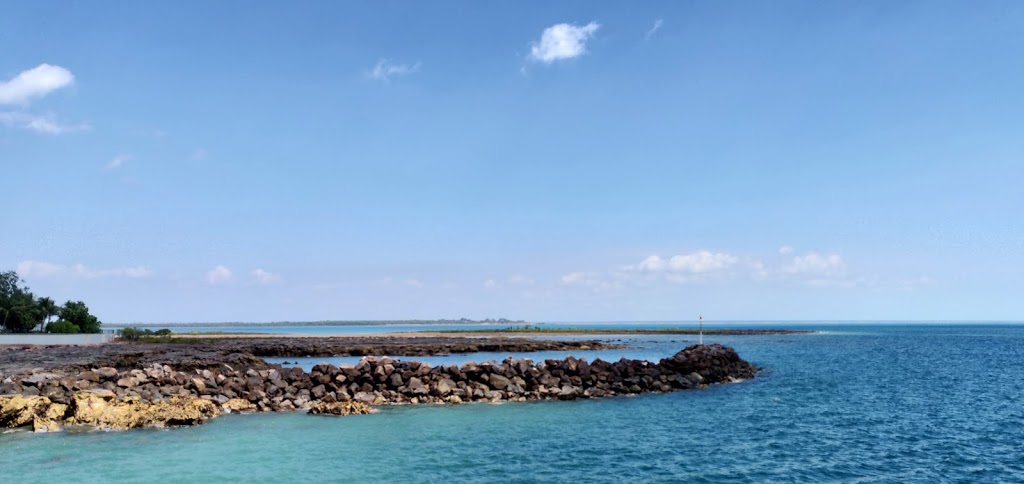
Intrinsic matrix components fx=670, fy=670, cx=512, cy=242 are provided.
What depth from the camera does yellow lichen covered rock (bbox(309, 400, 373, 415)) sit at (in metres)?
24.6

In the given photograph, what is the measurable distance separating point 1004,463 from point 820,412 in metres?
8.18

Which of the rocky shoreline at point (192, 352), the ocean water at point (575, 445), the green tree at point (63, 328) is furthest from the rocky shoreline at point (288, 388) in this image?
the green tree at point (63, 328)

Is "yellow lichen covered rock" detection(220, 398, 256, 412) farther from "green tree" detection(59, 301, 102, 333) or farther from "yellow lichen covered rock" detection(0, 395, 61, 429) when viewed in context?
"green tree" detection(59, 301, 102, 333)

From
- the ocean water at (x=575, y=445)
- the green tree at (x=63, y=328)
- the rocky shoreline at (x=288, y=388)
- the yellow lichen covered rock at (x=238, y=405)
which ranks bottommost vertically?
the ocean water at (x=575, y=445)

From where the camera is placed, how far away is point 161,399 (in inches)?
981

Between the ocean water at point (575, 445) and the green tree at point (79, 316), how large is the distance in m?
77.9

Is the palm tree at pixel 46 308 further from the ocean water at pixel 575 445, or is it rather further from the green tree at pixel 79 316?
the ocean water at pixel 575 445

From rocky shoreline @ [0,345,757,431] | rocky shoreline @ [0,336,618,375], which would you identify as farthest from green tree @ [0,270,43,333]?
rocky shoreline @ [0,345,757,431]

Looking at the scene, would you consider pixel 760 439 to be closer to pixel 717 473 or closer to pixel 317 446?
pixel 717 473

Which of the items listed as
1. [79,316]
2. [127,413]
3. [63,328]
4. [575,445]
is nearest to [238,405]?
[127,413]

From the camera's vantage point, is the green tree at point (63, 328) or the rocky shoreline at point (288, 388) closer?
the rocky shoreline at point (288, 388)

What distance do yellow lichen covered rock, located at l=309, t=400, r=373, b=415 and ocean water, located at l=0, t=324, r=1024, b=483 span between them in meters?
0.73

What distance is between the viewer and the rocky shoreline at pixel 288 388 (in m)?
21.9

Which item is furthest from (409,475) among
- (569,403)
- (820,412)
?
(820,412)
